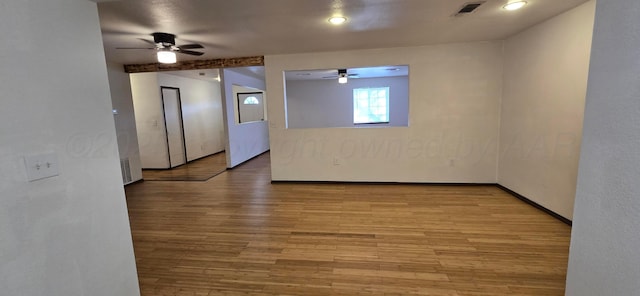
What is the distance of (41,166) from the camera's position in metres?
1.18

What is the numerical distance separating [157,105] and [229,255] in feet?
17.4

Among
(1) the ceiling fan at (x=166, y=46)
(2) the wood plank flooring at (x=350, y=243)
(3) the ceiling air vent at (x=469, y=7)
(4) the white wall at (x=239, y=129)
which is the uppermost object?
(3) the ceiling air vent at (x=469, y=7)

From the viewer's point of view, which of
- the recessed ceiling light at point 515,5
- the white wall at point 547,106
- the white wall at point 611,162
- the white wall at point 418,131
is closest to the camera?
the white wall at point 611,162

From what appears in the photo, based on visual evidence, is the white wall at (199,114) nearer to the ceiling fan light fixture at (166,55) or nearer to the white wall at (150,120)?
the white wall at (150,120)

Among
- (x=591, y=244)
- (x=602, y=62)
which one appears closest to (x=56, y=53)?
(x=602, y=62)

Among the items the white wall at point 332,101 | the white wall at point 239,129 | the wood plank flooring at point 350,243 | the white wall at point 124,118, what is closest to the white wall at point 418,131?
the wood plank flooring at point 350,243

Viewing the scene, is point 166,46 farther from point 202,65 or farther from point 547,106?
point 547,106

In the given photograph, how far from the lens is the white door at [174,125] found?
650 cm

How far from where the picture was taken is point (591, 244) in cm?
108

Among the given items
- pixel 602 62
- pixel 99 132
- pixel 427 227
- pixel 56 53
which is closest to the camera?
pixel 602 62

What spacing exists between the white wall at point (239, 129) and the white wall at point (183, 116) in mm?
1239

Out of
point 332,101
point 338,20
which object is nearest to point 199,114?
point 332,101

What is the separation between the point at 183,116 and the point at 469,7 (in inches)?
269

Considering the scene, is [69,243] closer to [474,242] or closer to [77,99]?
[77,99]
